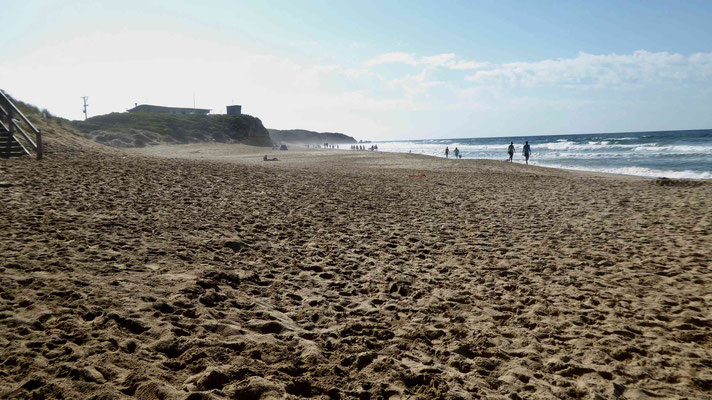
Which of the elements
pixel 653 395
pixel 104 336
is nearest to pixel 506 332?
pixel 653 395

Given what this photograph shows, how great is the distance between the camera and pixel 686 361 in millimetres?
3439

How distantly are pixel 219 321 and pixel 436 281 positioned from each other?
2858 mm

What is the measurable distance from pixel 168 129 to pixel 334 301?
67.7m

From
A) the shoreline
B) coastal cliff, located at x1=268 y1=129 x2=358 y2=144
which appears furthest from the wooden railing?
coastal cliff, located at x1=268 y1=129 x2=358 y2=144

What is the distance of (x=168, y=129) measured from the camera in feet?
210

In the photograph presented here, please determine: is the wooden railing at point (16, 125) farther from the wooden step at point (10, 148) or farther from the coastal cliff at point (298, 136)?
the coastal cliff at point (298, 136)

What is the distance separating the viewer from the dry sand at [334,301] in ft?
9.43

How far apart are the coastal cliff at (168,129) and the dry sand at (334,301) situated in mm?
48709

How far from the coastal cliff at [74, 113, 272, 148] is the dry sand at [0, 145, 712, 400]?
48.7 m

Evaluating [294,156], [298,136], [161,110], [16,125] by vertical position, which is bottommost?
[294,156]

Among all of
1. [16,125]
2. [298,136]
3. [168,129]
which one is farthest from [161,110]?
[16,125]

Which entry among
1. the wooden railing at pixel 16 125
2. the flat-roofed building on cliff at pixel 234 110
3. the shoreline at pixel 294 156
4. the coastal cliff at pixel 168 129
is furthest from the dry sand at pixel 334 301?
the flat-roofed building on cliff at pixel 234 110

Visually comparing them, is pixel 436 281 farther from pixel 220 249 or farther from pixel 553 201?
pixel 553 201

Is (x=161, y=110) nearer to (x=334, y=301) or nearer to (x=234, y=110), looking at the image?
(x=234, y=110)
